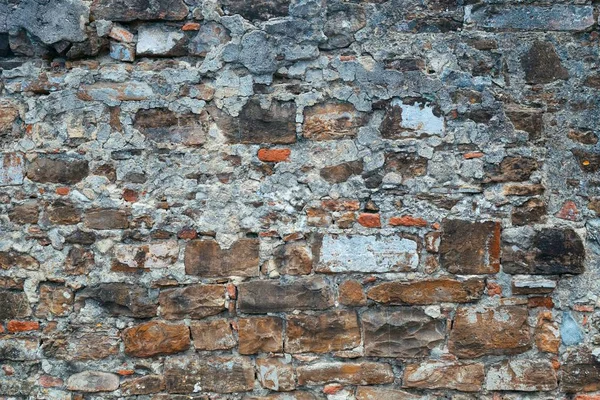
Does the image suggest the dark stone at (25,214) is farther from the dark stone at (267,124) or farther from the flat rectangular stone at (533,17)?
the flat rectangular stone at (533,17)

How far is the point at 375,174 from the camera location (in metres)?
2.94

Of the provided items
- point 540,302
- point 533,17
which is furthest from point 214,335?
point 533,17

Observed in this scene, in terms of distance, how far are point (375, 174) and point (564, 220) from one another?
90 cm

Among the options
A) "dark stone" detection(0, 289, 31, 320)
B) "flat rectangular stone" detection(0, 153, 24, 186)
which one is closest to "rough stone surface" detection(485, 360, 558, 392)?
"dark stone" detection(0, 289, 31, 320)

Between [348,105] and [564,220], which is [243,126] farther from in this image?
[564,220]

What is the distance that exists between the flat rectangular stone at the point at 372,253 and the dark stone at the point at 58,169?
3.99 feet

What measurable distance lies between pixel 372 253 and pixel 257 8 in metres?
1.28

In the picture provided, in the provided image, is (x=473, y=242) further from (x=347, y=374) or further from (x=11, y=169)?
(x=11, y=169)

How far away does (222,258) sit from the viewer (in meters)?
2.97

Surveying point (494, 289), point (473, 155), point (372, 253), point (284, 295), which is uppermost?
point (473, 155)

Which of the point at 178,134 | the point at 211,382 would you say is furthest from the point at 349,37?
the point at 211,382

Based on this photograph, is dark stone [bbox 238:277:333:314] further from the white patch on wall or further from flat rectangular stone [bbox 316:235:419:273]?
the white patch on wall

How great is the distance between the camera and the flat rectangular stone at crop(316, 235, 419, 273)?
9.62ft

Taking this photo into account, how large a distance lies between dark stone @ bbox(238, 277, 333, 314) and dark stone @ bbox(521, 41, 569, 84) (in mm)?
1373
